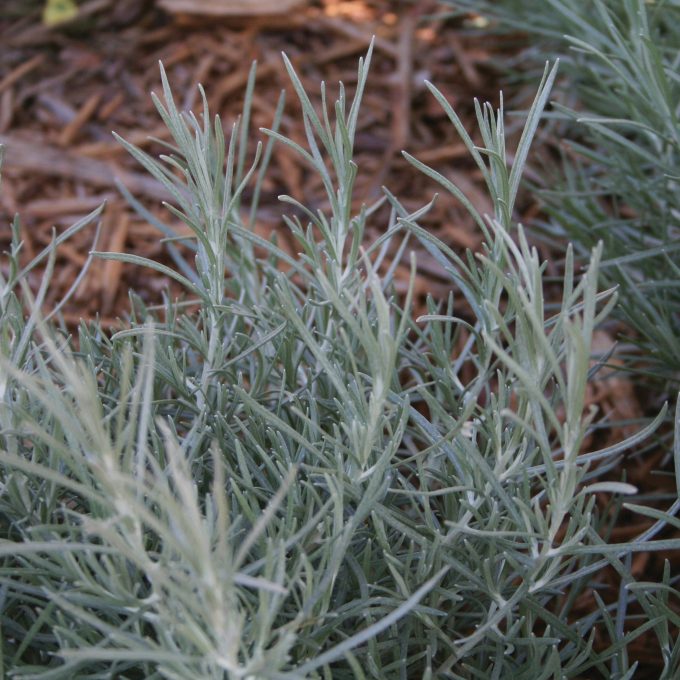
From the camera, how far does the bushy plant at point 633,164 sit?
50.0 inches

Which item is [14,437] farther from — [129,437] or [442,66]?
[442,66]

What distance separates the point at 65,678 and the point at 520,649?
55 cm

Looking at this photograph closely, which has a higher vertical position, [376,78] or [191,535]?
[191,535]

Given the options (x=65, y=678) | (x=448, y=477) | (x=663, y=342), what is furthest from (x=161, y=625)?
(x=663, y=342)

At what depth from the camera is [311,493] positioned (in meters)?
0.89

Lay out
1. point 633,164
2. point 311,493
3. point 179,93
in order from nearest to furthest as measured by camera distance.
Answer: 1. point 311,493
2. point 633,164
3. point 179,93

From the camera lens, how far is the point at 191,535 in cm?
62

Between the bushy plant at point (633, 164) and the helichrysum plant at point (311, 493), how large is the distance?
13.4 inches

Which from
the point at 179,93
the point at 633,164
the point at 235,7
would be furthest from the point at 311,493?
the point at 235,7

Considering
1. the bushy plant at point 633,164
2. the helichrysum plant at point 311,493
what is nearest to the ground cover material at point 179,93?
the bushy plant at point 633,164

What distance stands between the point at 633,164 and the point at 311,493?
958 millimetres

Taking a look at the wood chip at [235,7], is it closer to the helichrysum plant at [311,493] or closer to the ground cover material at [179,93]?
the ground cover material at [179,93]

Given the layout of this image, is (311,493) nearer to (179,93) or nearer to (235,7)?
(179,93)

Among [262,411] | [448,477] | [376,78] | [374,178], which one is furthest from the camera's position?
[376,78]
